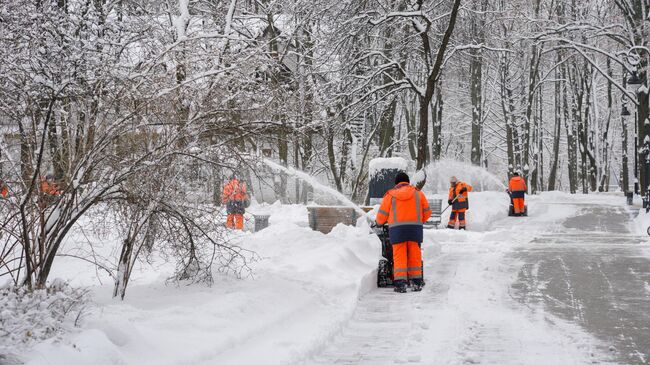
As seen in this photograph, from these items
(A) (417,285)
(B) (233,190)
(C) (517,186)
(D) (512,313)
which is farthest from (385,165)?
(D) (512,313)

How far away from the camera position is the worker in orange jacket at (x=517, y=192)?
26266 millimetres

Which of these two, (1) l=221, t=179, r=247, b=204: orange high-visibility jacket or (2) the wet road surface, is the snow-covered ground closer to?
(2) the wet road surface

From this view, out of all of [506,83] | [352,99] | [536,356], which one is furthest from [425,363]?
[506,83]

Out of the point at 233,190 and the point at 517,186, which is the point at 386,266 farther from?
the point at 517,186

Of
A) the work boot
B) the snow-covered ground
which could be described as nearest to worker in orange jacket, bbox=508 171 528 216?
the snow-covered ground

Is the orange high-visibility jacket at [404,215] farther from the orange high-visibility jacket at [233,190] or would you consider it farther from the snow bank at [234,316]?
the orange high-visibility jacket at [233,190]

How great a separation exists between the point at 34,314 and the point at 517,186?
74.2ft

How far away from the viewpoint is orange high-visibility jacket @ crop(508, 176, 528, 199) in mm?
26097

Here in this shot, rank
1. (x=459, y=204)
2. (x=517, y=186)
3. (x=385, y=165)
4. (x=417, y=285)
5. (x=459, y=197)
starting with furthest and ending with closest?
(x=517, y=186) → (x=459, y=204) → (x=459, y=197) → (x=385, y=165) → (x=417, y=285)

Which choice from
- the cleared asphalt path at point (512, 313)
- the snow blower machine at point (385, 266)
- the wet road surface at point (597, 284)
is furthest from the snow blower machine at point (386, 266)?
the wet road surface at point (597, 284)

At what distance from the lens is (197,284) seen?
9312 millimetres

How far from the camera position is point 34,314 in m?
5.56

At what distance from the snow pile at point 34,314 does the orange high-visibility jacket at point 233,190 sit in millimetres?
2859

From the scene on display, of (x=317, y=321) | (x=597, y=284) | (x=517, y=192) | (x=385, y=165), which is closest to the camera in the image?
(x=317, y=321)
